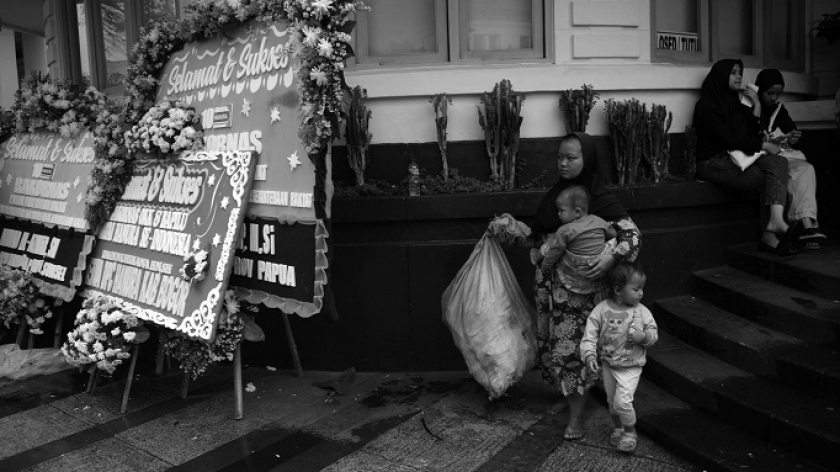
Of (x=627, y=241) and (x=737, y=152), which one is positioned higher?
(x=737, y=152)

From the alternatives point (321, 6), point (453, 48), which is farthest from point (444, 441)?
point (453, 48)

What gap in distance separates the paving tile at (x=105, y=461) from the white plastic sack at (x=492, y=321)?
6.39ft

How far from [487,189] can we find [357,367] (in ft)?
5.62

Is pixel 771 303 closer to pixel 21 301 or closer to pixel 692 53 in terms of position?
pixel 692 53

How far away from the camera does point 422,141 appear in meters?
5.43

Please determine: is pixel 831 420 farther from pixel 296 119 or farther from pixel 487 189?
pixel 296 119

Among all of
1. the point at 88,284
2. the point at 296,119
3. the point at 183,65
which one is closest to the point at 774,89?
the point at 296,119

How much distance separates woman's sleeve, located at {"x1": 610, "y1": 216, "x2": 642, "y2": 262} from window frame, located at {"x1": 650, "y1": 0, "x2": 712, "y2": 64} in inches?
99.4

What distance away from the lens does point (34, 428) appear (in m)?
4.57

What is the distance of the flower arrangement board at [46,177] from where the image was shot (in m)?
5.58

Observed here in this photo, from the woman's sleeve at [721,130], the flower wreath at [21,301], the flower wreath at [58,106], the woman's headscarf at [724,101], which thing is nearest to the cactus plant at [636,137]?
the woman's sleeve at [721,130]

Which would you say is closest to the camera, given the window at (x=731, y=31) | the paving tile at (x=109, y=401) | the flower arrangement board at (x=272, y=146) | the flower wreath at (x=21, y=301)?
the flower arrangement board at (x=272, y=146)

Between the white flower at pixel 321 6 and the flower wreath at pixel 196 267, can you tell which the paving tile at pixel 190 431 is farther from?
the white flower at pixel 321 6

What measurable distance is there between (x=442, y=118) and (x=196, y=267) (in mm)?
2185
